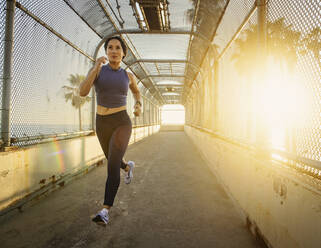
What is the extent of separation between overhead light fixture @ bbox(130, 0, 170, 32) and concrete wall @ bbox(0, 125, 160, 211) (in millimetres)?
3366

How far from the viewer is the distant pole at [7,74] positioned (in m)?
2.76

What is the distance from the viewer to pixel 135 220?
247 centimetres

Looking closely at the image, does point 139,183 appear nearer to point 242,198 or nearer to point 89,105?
point 242,198

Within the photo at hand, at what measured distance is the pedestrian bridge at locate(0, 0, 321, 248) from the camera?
1604 mm

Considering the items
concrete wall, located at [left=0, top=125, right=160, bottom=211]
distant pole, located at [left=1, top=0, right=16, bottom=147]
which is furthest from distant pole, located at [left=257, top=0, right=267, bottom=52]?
concrete wall, located at [left=0, top=125, right=160, bottom=211]

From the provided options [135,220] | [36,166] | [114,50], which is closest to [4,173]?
[36,166]

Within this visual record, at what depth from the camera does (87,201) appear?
3088mm

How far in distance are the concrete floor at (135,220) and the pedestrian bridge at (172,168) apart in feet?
0.05

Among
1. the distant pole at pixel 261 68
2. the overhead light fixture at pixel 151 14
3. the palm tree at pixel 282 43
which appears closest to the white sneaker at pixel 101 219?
the distant pole at pixel 261 68

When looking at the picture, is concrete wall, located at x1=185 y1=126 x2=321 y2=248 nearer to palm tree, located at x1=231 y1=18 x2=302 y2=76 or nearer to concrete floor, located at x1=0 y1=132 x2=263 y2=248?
concrete floor, located at x1=0 y1=132 x2=263 y2=248

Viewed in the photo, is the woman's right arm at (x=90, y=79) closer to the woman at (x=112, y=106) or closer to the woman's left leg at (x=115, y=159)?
the woman at (x=112, y=106)

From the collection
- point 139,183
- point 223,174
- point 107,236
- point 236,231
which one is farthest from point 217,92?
point 107,236

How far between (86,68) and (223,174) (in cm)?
396

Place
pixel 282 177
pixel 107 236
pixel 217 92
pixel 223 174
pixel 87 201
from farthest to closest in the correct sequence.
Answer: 1. pixel 217 92
2. pixel 223 174
3. pixel 87 201
4. pixel 107 236
5. pixel 282 177
